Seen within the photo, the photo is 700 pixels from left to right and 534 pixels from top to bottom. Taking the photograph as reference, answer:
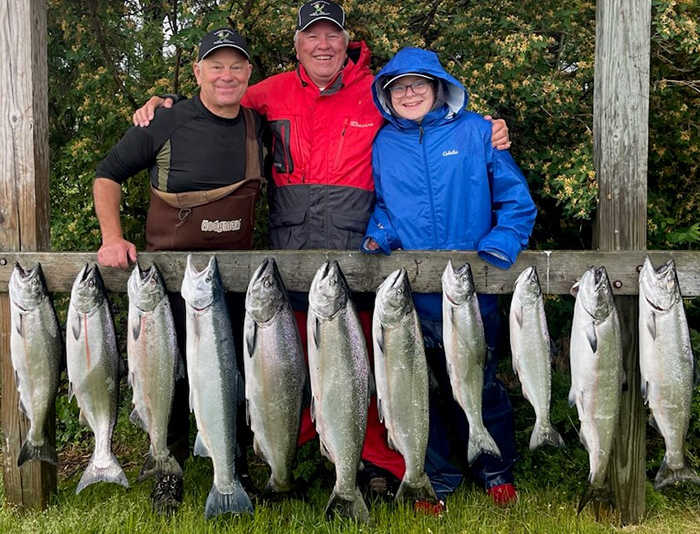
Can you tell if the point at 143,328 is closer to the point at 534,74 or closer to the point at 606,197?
the point at 606,197

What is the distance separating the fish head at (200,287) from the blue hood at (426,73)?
1353 millimetres

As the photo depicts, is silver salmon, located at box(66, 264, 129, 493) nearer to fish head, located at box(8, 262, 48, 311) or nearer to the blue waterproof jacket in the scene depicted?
fish head, located at box(8, 262, 48, 311)

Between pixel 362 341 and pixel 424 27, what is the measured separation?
2793 mm

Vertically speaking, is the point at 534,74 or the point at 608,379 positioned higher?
the point at 534,74

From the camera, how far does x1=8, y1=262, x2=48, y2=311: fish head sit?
3.28m

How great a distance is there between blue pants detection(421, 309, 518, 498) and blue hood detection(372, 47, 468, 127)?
114 cm

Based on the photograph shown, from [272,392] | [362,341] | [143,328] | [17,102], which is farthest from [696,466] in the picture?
[17,102]

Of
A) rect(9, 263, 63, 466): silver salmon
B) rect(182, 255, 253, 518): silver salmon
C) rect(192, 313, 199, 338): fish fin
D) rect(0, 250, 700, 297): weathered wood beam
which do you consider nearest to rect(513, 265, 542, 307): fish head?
rect(0, 250, 700, 297): weathered wood beam

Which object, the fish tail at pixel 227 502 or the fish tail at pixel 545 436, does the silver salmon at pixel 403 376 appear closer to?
the fish tail at pixel 545 436

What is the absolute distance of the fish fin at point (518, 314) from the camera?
321 cm

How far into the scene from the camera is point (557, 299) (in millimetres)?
4785

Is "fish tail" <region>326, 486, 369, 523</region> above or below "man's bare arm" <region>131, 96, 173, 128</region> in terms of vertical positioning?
below

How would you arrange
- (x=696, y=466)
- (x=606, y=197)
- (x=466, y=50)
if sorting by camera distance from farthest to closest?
(x=466, y=50)
(x=696, y=466)
(x=606, y=197)

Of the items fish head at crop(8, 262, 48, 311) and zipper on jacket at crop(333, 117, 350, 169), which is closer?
fish head at crop(8, 262, 48, 311)
